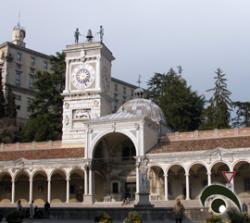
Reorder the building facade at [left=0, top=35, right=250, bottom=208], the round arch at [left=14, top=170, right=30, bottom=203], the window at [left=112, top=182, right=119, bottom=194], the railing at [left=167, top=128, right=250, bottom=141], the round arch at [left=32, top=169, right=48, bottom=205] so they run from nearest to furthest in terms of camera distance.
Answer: the building facade at [left=0, top=35, right=250, bottom=208] < the railing at [left=167, top=128, right=250, bottom=141] < the window at [left=112, top=182, right=119, bottom=194] < the round arch at [left=32, top=169, right=48, bottom=205] < the round arch at [left=14, top=170, right=30, bottom=203]

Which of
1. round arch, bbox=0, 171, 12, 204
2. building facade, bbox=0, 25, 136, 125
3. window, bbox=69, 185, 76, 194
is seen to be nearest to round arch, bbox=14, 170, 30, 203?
round arch, bbox=0, 171, 12, 204

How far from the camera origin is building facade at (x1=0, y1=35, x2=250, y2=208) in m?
45.0

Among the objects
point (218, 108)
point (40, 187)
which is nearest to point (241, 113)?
point (218, 108)

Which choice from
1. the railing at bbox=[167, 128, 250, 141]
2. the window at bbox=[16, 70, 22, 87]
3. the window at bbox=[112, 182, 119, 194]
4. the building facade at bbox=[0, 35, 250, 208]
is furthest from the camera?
the window at bbox=[16, 70, 22, 87]

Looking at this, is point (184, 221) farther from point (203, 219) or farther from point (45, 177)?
point (45, 177)

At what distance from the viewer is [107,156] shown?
2032 inches

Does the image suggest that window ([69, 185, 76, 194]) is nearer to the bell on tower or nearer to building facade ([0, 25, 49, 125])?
building facade ([0, 25, 49, 125])

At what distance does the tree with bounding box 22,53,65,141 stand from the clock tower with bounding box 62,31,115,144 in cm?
1146

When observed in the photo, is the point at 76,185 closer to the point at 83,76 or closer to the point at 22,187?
the point at 22,187

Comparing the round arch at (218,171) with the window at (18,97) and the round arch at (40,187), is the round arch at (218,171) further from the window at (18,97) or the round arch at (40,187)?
the window at (18,97)

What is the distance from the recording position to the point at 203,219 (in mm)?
25219

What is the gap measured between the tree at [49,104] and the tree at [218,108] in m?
19.8

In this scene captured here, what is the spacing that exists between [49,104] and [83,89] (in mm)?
17209

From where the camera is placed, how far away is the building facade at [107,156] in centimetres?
4503
